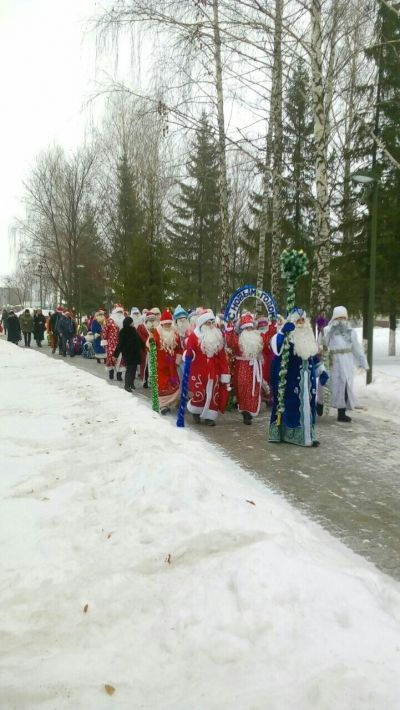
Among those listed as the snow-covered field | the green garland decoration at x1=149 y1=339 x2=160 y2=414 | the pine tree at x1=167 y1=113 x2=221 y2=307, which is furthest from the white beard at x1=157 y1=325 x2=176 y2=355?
the pine tree at x1=167 y1=113 x2=221 y2=307

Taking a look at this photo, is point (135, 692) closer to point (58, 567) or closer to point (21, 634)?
point (21, 634)

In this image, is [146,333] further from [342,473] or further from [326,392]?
[342,473]

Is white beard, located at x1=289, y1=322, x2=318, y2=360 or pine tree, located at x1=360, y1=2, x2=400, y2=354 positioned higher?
pine tree, located at x1=360, y1=2, x2=400, y2=354

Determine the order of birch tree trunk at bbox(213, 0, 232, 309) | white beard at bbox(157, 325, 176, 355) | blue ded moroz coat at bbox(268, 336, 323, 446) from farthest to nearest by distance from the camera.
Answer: birch tree trunk at bbox(213, 0, 232, 309), white beard at bbox(157, 325, 176, 355), blue ded moroz coat at bbox(268, 336, 323, 446)

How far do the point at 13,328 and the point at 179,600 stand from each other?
26860mm

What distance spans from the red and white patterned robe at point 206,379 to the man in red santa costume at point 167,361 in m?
1.00

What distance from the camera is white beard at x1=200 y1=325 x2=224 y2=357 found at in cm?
920

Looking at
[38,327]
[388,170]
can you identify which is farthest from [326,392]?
[38,327]

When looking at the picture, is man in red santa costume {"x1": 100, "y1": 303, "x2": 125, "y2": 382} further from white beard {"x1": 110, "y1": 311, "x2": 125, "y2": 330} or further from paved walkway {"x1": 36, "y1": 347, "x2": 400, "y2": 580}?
paved walkway {"x1": 36, "y1": 347, "x2": 400, "y2": 580}

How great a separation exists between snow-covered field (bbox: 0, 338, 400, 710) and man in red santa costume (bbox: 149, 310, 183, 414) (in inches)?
190

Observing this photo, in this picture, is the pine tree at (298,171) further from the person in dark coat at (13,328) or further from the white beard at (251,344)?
the white beard at (251,344)

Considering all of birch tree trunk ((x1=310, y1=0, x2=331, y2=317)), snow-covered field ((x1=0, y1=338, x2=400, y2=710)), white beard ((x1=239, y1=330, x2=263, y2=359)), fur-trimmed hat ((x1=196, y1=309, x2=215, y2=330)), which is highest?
birch tree trunk ((x1=310, y1=0, x2=331, y2=317))

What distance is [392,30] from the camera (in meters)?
18.3

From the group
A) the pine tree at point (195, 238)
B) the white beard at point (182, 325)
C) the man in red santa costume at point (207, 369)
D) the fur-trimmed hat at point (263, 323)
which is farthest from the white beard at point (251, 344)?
the pine tree at point (195, 238)
